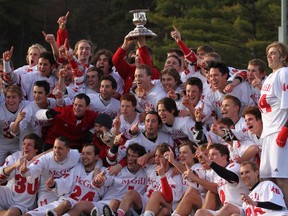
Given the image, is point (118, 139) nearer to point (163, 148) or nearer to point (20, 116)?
point (163, 148)

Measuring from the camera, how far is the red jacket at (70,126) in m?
12.2

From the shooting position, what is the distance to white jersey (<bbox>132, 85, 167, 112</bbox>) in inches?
482

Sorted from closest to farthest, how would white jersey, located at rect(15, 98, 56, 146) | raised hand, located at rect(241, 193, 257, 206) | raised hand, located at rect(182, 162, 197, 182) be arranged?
raised hand, located at rect(241, 193, 257, 206) < raised hand, located at rect(182, 162, 197, 182) < white jersey, located at rect(15, 98, 56, 146)

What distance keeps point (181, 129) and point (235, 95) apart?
0.91m

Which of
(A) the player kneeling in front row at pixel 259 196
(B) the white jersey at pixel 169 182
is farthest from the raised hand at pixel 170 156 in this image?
(A) the player kneeling in front row at pixel 259 196

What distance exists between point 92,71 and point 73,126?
994mm

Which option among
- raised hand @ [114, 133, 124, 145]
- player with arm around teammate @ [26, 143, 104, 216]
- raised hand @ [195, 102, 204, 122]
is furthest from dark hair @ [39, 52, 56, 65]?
raised hand @ [195, 102, 204, 122]

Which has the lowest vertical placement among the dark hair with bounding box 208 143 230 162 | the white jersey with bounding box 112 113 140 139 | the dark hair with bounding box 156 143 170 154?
the dark hair with bounding box 156 143 170 154

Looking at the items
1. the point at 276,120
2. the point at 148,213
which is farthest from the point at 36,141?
the point at 276,120

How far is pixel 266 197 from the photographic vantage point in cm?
969

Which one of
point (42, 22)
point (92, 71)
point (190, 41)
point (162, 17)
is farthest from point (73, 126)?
point (42, 22)

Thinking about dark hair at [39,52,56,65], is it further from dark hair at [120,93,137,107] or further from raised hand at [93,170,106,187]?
raised hand at [93,170,106,187]

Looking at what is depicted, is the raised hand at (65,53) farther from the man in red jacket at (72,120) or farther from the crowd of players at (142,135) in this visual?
the man in red jacket at (72,120)

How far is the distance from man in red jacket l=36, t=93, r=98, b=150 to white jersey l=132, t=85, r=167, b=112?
659 millimetres
